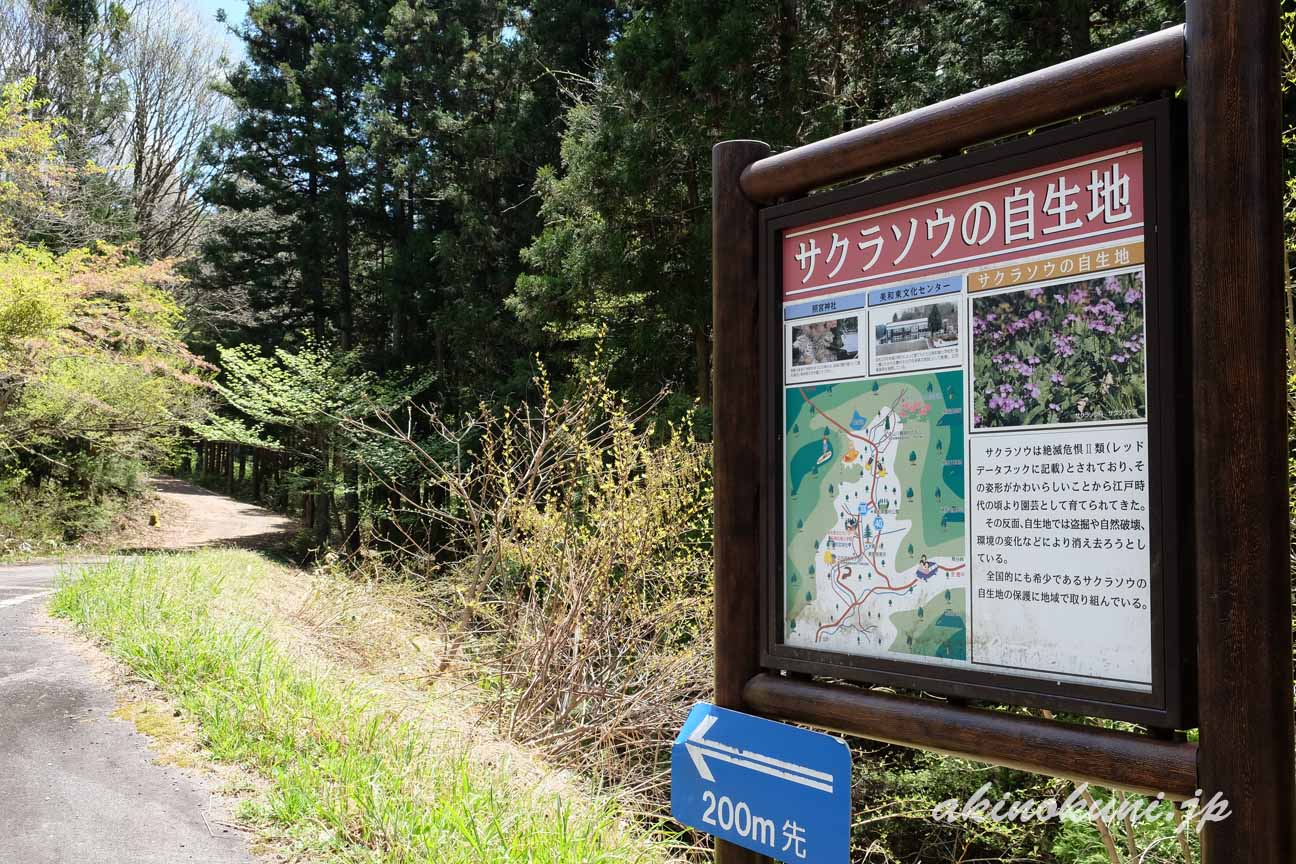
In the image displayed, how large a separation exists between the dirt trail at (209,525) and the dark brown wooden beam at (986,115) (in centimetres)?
2022

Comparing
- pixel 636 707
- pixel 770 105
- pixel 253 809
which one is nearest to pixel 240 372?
pixel 770 105

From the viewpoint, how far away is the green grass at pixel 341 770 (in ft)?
10.7

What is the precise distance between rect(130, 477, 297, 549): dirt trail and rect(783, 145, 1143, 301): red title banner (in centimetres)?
2028

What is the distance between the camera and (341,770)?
382 centimetres

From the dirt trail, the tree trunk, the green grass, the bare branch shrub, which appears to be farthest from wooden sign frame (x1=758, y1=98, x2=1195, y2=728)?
the dirt trail

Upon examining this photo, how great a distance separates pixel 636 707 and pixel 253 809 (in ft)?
9.26

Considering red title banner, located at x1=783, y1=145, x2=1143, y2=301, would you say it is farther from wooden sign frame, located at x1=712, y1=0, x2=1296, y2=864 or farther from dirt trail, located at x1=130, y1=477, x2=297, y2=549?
dirt trail, located at x1=130, y1=477, x2=297, y2=549

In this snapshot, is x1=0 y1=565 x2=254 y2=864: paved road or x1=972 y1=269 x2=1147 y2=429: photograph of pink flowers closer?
x1=972 y1=269 x2=1147 y2=429: photograph of pink flowers

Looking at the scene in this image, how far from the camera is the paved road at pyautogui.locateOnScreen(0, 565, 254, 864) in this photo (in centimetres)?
338

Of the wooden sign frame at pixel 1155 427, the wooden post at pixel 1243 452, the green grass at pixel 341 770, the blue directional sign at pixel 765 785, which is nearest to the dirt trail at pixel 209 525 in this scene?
the green grass at pixel 341 770

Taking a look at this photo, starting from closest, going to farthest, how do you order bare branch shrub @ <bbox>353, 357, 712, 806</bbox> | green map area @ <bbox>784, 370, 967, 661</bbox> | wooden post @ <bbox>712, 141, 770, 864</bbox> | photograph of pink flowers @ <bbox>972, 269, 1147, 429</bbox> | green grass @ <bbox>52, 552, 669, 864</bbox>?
photograph of pink flowers @ <bbox>972, 269, 1147, 429</bbox> < green map area @ <bbox>784, 370, 967, 661</bbox> < wooden post @ <bbox>712, 141, 770, 864</bbox> < green grass @ <bbox>52, 552, 669, 864</bbox> < bare branch shrub @ <bbox>353, 357, 712, 806</bbox>

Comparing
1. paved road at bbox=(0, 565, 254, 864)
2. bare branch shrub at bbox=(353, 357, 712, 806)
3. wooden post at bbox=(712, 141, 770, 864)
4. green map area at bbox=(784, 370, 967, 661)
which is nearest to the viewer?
green map area at bbox=(784, 370, 967, 661)

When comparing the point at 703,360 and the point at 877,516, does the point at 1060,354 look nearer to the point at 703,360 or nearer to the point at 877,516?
the point at 877,516

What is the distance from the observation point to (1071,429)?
1.68m
